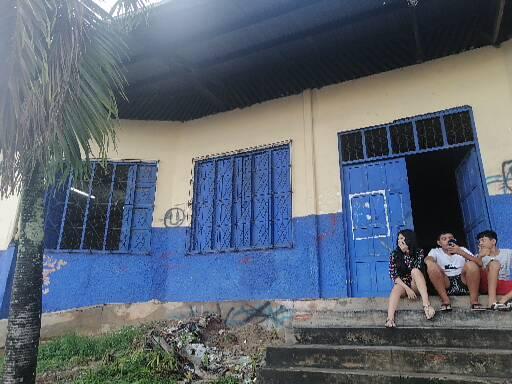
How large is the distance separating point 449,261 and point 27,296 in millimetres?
4290

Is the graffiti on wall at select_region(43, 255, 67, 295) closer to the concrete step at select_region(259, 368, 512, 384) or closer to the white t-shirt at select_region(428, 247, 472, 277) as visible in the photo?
the concrete step at select_region(259, 368, 512, 384)

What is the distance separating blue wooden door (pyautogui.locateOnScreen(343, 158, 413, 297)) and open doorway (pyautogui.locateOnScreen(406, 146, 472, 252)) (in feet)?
2.02

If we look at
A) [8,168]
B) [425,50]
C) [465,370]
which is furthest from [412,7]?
[8,168]

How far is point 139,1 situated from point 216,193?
400 centimetres

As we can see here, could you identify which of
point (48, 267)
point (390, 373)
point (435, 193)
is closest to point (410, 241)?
point (390, 373)

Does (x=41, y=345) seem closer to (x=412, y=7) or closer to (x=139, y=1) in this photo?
(x=139, y=1)

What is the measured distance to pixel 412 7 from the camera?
5637 millimetres

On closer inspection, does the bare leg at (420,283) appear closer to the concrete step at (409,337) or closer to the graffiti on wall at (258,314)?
the concrete step at (409,337)

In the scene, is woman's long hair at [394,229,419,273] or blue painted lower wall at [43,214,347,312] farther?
blue painted lower wall at [43,214,347,312]

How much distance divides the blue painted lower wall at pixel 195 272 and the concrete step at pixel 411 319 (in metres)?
2.00

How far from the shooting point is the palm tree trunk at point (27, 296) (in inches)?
136

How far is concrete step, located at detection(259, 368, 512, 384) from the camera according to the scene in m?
2.98

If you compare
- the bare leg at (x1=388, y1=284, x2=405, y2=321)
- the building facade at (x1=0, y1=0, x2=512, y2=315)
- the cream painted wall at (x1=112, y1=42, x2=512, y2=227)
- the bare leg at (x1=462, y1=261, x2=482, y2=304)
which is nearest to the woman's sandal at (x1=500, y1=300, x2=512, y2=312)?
the bare leg at (x1=462, y1=261, x2=482, y2=304)

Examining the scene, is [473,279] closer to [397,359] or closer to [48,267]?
[397,359]
